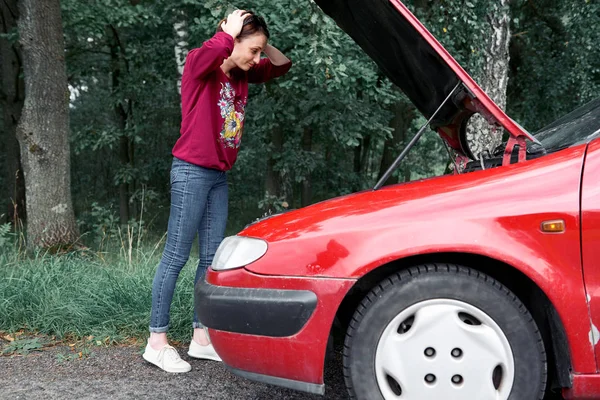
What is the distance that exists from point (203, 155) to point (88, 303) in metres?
1.57

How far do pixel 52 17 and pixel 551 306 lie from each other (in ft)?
20.1

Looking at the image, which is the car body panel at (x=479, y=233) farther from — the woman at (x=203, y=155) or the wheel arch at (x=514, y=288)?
the woman at (x=203, y=155)

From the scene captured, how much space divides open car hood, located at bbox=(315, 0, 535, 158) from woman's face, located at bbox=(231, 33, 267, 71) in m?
0.40

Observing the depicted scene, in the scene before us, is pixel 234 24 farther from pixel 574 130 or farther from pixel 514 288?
pixel 514 288

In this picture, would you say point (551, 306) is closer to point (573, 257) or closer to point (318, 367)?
point (573, 257)

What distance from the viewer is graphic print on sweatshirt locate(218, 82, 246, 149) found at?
301 cm

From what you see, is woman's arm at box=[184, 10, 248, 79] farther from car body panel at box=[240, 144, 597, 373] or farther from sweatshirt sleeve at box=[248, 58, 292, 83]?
car body panel at box=[240, 144, 597, 373]

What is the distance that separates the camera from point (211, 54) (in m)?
2.70

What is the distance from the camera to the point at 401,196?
2217 millimetres

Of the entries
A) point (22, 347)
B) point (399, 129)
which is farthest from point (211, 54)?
point (399, 129)

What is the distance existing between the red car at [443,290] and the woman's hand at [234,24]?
3.66 feet

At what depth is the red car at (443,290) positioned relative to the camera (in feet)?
6.63

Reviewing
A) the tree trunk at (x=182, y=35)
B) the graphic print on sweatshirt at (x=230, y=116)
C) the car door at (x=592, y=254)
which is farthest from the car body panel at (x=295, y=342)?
the tree trunk at (x=182, y=35)

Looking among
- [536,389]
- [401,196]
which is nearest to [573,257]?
[536,389]
